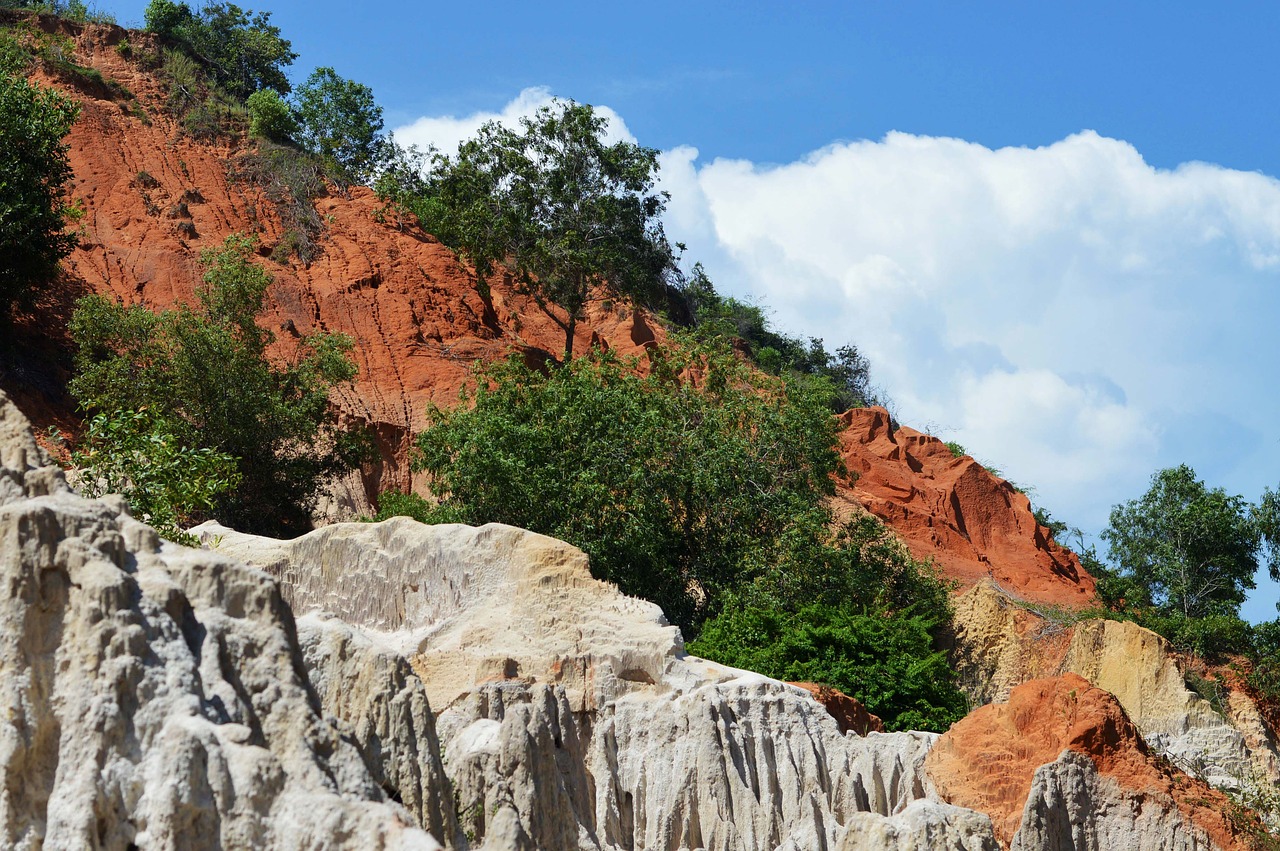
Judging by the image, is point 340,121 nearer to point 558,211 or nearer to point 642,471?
point 558,211

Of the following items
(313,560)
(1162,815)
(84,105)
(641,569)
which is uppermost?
(84,105)

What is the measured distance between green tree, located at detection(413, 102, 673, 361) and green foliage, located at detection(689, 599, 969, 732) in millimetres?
18211

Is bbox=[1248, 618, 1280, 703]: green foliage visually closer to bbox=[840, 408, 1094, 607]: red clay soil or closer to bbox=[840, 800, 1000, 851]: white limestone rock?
bbox=[840, 408, 1094, 607]: red clay soil

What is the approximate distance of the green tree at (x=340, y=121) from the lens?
169 feet

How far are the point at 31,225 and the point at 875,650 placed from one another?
2004 centimetres

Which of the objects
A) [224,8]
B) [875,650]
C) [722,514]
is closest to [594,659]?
[875,650]

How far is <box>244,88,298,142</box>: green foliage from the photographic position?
4925 centimetres

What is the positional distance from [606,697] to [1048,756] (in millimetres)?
5110

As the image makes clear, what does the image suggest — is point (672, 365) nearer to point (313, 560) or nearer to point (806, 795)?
point (313, 560)

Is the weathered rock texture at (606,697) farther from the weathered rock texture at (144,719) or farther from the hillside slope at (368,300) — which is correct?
the hillside slope at (368,300)

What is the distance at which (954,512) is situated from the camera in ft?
162

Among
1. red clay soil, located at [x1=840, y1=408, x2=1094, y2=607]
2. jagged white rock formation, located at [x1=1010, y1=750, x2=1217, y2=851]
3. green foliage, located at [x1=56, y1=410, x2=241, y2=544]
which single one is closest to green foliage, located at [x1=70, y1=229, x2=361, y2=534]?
green foliage, located at [x1=56, y1=410, x2=241, y2=544]

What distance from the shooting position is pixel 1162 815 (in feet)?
60.1

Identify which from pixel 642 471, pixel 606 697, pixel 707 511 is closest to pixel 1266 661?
pixel 707 511
